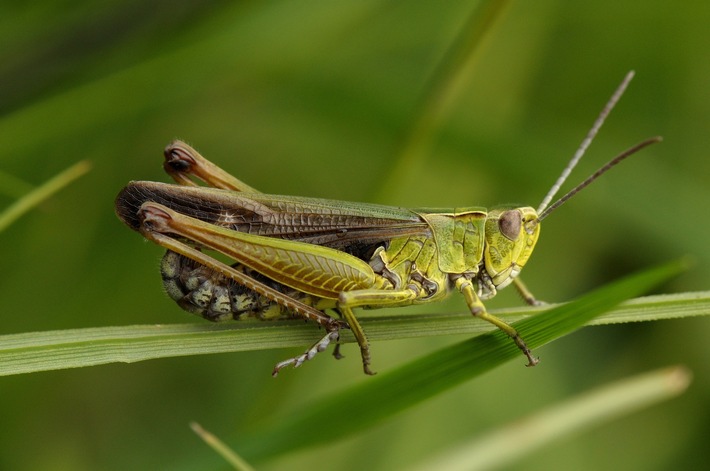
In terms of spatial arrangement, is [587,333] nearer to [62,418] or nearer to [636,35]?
[636,35]

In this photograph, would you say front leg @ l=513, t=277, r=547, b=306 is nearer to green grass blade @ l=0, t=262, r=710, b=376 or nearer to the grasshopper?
the grasshopper

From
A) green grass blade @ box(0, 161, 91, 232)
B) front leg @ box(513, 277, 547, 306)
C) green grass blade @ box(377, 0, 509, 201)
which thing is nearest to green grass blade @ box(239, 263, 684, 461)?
front leg @ box(513, 277, 547, 306)

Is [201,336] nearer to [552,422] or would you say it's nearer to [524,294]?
[552,422]

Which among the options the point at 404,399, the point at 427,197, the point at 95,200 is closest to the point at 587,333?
the point at 427,197

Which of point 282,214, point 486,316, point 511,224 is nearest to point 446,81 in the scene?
point 511,224

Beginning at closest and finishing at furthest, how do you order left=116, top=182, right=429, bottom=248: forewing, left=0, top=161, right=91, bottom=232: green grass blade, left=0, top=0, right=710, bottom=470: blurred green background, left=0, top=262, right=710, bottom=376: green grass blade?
left=0, top=262, right=710, bottom=376: green grass blade < left=0, top=161, right=91, bottom=232: green grass blade < left=116, top=182, right=429, bottom=248: forewing < left=0, top=0, right=710, bottom=470: blurred green background

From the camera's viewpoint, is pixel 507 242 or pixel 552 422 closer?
pixel 552 422
